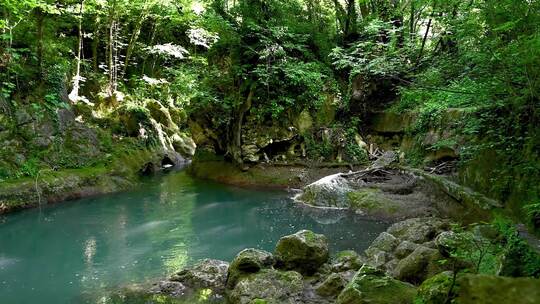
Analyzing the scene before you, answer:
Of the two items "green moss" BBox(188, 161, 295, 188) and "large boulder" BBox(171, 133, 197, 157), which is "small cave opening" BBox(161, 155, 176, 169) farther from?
"green moss" BBox(188, 161, 295, 188)

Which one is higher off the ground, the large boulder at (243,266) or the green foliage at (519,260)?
the green foliage at (519,260)

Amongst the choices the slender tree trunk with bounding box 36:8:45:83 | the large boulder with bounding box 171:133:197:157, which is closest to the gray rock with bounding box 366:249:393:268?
the slender tree trunk with bounding box 36:8:45:83

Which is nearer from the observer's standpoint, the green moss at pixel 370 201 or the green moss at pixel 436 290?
the green moss at pixel 436 290

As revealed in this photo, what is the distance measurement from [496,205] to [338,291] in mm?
4146

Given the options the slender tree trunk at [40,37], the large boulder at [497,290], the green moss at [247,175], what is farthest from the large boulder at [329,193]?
the slender tree trunk at [40,37]

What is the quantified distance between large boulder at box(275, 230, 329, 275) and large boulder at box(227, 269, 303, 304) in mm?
480

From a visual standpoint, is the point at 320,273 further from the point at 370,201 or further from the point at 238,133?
the point at 238,133

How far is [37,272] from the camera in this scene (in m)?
8.59

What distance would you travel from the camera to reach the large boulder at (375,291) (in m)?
5.30

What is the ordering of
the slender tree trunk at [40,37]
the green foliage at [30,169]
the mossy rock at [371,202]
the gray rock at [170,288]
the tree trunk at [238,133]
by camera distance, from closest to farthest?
1. the gray rock at [170,288]
2. the mossy rock at [371,202]
3. the green foliage at [30,169]
4. the slender tree trunk at [40,37]
5. the tree trunk at [238,133]

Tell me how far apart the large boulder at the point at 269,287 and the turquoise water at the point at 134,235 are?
2061 millimetres

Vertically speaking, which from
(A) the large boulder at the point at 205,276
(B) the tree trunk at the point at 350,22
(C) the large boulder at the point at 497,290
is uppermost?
(B) the tree trunk at the point at 350,22

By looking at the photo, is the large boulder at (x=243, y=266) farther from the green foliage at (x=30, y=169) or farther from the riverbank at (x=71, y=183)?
the green foliage at (x=30, y=169)

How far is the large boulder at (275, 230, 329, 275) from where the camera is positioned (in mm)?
7637
